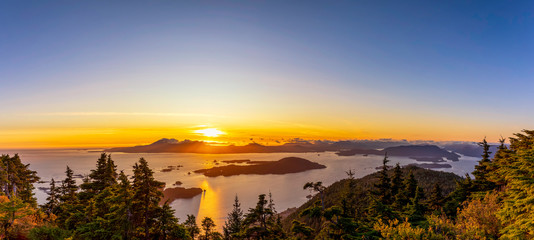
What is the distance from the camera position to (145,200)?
17375 millimetres

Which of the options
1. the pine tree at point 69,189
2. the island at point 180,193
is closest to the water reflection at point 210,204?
the island at point 180,193

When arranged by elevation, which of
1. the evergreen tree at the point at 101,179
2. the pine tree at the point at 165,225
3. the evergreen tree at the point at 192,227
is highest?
the evergreen tree at the point at 101,179

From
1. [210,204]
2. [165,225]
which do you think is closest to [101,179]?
[165,225]

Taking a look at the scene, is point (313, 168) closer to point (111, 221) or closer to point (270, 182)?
point (270, 182)

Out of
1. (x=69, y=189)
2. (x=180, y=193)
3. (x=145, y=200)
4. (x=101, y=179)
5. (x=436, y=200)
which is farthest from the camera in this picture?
(x=180, y=193)

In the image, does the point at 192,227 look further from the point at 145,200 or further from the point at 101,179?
the point at 145,200

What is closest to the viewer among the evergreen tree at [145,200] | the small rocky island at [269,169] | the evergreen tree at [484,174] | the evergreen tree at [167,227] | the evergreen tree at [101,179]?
the evergreen tree at [167,227]

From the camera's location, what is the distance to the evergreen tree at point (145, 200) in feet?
56.2

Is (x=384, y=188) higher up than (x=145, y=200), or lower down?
lower down

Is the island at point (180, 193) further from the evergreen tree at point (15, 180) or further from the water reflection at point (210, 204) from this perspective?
the evergreen tree at point (15, 180)

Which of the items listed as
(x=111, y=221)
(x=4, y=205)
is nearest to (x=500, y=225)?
(x=111, y=221)

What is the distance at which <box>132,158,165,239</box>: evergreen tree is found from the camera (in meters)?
17.1

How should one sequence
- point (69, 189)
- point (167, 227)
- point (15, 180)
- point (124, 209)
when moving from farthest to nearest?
point (15, 180)
point (69, 189)
point (167, 227)
point (124, 209)

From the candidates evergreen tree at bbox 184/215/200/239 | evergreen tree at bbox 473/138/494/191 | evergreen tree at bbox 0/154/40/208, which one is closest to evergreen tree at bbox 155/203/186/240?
evergreen tree at bbox 184/215/200/239
